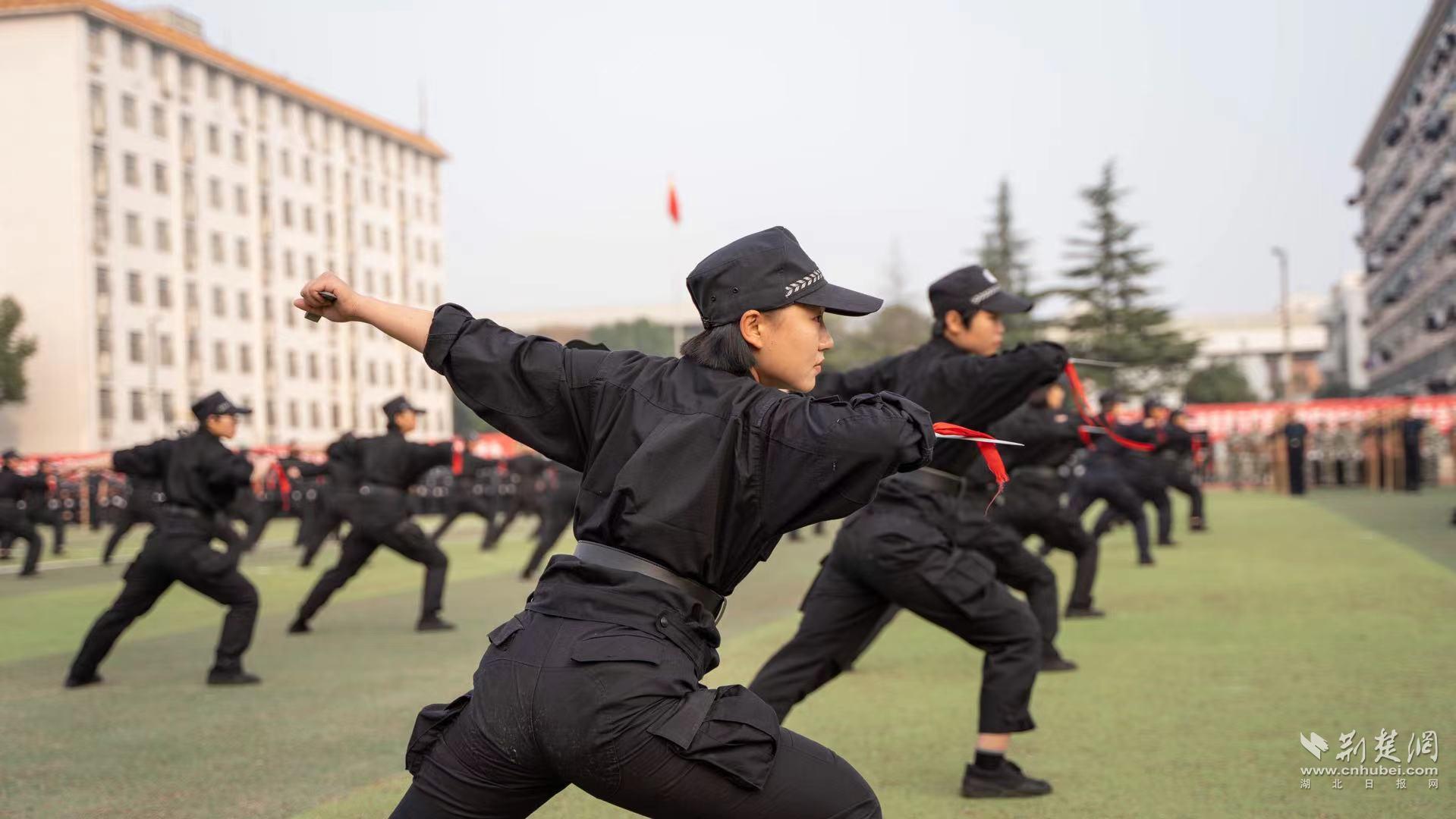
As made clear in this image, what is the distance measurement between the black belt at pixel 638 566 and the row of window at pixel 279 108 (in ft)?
236

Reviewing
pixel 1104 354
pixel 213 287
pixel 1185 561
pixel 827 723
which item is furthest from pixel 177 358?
pixel 827 723

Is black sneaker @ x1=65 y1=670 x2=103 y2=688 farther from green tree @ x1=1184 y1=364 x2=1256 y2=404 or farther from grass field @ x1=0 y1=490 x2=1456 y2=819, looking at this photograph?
green tree @ x1=1184 y1=364 x2=1256 y2=404

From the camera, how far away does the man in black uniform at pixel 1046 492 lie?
10773 millimetres

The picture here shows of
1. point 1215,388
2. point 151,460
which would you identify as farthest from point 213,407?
point 1215,388

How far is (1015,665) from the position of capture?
5.70 metres

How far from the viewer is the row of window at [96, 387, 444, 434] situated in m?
66.0

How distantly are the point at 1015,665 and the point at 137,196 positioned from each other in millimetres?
71954

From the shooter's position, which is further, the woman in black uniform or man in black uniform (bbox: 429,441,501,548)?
man in black uniform (bbox: 429,441,501,548)

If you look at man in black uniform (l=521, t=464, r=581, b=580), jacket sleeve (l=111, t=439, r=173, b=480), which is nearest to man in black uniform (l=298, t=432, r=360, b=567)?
man in black uniform (l=521, t=464, r=581, b=580)

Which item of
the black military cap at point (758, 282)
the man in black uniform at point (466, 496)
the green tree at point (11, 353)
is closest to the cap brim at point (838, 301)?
the black military cap at point (758, 282)

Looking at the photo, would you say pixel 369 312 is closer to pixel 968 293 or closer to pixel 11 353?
pixel 968 293

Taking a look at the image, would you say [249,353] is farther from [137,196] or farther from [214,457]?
[214,457]

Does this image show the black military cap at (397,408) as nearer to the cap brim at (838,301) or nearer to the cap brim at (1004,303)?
the cap brim at (1004,303)

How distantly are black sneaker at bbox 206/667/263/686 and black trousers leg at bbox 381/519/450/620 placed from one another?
3.03 metres
